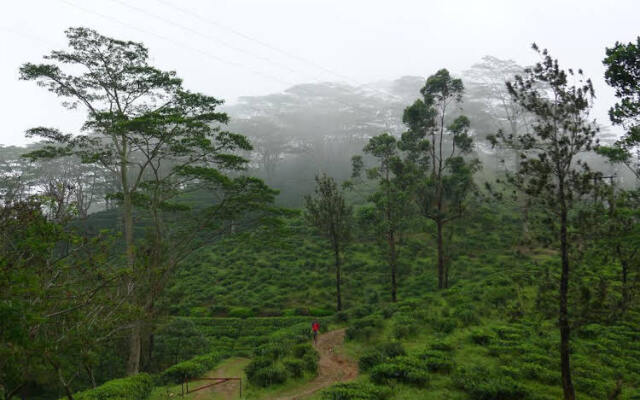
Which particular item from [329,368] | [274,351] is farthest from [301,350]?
[329,368]

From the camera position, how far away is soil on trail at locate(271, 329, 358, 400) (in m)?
10.7

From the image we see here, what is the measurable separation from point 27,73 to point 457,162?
23.1m

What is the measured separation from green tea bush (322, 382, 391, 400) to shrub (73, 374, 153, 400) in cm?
562

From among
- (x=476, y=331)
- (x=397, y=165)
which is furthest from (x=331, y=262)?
(x=476, y=331)

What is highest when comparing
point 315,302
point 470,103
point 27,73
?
point 470,103

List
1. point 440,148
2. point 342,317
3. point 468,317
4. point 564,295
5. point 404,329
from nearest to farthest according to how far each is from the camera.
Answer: point 564,295
point 404,329
point 468,317
point 342,317
point 440,148

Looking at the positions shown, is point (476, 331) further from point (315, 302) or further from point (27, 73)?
point (27, 73)

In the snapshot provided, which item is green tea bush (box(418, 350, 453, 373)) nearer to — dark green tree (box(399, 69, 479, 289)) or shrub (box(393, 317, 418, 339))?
shrub (box(393, 317, 418, 339))

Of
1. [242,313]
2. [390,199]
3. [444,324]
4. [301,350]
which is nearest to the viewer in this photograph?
[301,350]

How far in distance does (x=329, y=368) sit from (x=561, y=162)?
9892 mm

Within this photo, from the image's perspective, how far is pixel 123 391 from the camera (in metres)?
9.80

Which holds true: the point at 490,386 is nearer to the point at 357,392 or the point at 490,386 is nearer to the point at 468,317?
the point at 357,392

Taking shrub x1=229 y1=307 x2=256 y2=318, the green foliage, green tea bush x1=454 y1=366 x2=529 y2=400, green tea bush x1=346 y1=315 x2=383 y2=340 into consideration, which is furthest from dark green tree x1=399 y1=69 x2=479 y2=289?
shrub x1=229 y1=307 x2=256 y2=318

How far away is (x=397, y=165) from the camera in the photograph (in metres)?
23.4
